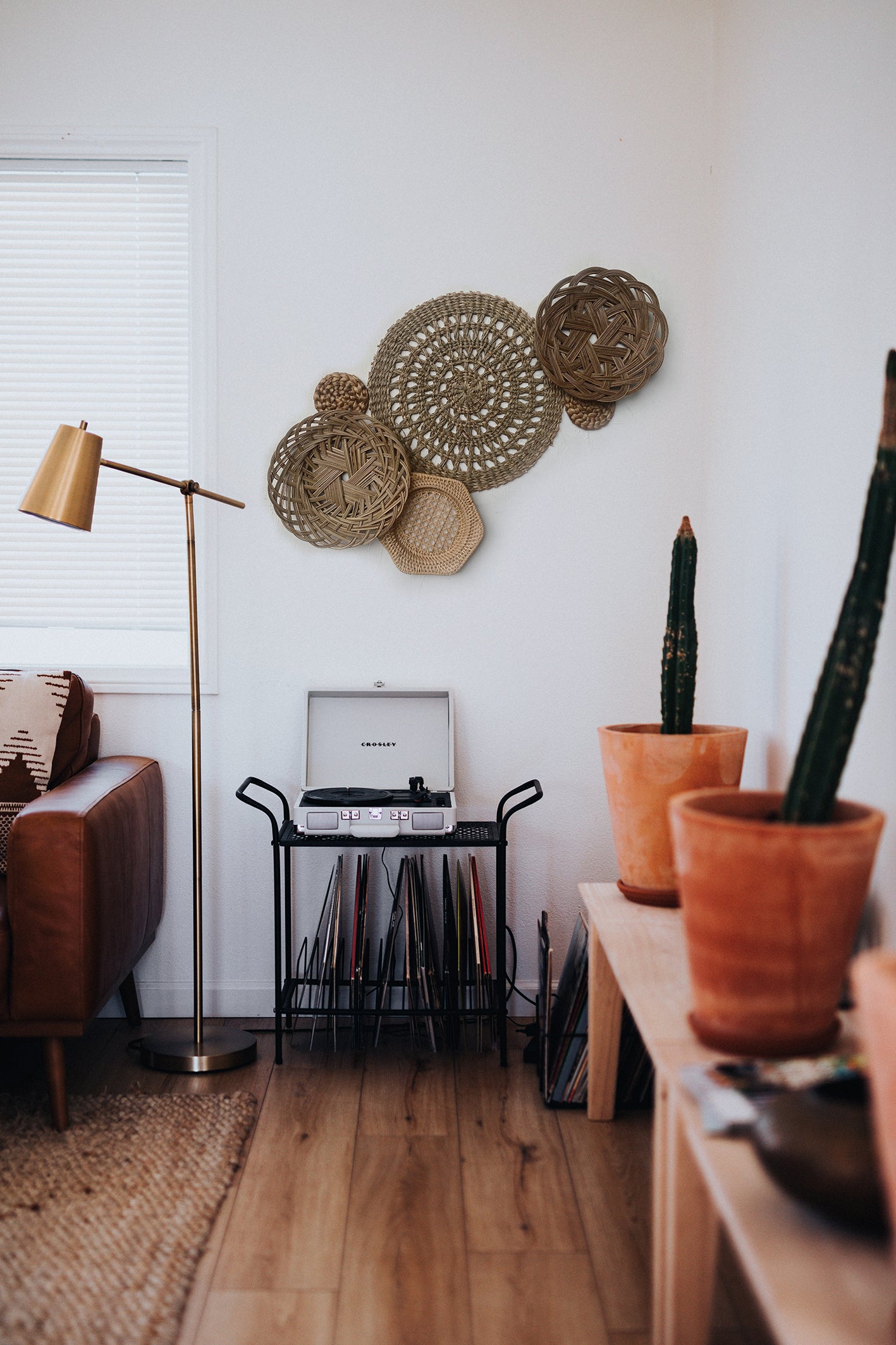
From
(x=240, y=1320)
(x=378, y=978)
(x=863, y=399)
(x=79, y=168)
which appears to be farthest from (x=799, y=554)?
(x=79, y=168)

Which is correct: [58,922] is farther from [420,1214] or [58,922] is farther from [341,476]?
[341,476]

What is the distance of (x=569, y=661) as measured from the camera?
8.12ft

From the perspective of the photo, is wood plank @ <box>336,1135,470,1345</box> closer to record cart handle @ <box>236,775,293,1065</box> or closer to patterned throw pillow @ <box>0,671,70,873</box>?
record cart handle @ <box>236,775,293,1065</box>

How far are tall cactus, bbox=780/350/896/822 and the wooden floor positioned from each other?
0.78 metres

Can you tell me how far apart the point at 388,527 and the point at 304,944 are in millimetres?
1034

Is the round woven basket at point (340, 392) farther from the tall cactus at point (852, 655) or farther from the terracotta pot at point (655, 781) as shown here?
the tall cactus at point (852, 655)

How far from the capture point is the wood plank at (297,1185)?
1.48 m

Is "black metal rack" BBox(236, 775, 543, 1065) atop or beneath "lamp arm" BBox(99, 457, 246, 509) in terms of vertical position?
beneath

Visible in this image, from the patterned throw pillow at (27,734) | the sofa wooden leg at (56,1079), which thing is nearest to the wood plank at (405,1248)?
the sofa wooden leg at (56,1079)

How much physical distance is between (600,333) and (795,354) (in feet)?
2.18

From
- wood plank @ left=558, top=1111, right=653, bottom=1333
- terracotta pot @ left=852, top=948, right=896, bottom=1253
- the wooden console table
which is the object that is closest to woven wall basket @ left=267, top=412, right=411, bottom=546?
the wooden console table

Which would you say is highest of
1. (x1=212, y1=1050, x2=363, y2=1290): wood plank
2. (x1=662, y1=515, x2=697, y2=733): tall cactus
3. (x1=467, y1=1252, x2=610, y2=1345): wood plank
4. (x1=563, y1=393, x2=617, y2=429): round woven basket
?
(x1=563, y1=393, x2=617, y2=429): round woven basket

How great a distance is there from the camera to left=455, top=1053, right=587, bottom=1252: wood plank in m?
1.55

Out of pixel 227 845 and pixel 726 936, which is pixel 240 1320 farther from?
pixel 227 845
